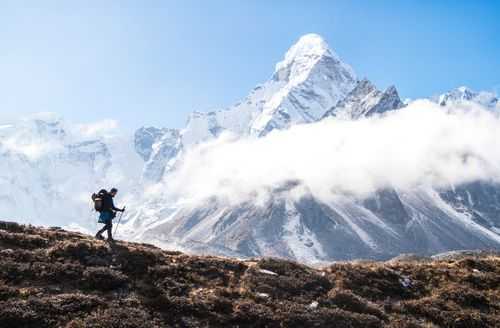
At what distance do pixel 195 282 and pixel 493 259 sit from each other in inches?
704

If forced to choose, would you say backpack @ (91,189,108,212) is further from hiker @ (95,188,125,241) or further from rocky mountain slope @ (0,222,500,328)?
rocky mountain slope @ (0,222,500,328)

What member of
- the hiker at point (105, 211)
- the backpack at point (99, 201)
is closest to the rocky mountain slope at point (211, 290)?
the hiker at point (105, 211)

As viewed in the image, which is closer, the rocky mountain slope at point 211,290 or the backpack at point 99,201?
the rocky mountain slope at point 211,290

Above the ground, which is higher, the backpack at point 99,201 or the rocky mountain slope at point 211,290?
the backpack at point 99,201

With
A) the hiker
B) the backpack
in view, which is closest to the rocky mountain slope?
the hiker

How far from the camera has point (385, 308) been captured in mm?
25438

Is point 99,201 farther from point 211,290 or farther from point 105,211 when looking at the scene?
point 211,290

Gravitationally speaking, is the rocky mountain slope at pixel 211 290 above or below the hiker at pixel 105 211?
below

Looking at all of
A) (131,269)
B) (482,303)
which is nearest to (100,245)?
(131,269)

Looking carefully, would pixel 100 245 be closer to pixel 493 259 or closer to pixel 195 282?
pixel 195 282

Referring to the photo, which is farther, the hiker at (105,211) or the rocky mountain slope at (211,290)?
the hiker at (105,211)

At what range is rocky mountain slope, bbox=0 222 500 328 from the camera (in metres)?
20.8

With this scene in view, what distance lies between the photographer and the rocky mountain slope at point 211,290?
820 inches

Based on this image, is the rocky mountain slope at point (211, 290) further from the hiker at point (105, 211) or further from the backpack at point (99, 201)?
the backpack at point (99, 201)
